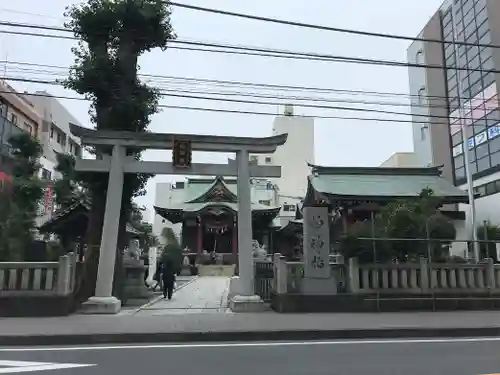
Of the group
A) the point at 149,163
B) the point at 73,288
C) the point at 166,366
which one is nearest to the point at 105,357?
the point at 166,366

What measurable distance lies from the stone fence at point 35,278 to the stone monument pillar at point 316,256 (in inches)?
249

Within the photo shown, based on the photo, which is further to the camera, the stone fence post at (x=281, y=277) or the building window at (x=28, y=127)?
the building window at (x=28, y=127)

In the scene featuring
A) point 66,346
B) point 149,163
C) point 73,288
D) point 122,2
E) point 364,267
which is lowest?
point 66,346

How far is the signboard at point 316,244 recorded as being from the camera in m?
12.4

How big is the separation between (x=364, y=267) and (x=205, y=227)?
23.2 meters

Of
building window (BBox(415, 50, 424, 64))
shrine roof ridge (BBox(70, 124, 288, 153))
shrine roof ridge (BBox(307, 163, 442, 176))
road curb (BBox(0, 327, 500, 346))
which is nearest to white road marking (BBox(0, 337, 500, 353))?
road curb (BBox(0, 327, 500, 346))

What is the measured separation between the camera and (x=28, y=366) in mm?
6336

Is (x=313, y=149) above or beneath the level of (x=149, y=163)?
above

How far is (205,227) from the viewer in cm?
3469

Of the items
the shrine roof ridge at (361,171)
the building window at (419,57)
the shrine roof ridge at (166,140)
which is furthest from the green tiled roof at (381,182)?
the building window at (419,57)

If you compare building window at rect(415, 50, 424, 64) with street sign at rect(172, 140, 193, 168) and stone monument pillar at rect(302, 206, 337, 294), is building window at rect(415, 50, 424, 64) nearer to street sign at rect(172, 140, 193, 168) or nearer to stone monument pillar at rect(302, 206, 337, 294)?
stone monument pillar at rect(302, 206, 337, 294)

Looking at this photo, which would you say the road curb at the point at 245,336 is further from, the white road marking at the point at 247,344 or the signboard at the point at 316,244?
the signboard at the point at 316,244

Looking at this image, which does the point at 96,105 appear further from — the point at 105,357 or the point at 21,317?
the point at 105,357

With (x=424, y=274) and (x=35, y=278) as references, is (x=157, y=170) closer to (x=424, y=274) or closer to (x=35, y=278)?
(x=35, y=278)
